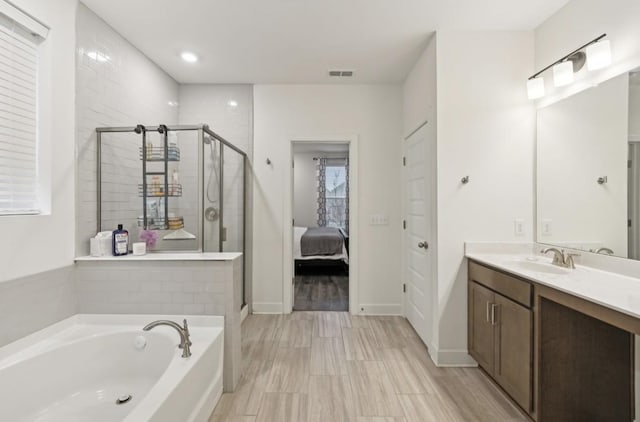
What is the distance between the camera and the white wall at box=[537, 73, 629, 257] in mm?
1760

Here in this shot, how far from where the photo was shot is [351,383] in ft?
7.16

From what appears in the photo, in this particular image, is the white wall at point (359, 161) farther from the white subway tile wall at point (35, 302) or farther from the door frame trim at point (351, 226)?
the white subway tile wall at point (35, 302)

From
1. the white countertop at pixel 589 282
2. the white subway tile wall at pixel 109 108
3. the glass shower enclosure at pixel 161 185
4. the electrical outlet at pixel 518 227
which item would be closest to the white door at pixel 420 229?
the white countertop at pixel 589 282

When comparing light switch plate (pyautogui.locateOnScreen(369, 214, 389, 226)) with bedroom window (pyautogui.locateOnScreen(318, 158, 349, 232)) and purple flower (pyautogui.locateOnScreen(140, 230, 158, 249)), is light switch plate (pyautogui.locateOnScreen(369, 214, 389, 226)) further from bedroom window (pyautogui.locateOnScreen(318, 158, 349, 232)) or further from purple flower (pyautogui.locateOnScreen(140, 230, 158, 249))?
bedroom window (pyautogui.locateOnScreen(318, 158, 349, 232))

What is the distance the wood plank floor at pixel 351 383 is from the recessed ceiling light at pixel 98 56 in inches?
102

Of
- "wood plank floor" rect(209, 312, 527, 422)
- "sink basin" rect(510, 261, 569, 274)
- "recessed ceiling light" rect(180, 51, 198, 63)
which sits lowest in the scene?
"wood plank floor" rect(209, 312, 527, 422)

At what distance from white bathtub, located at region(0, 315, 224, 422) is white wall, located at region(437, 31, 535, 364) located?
71.1 inches

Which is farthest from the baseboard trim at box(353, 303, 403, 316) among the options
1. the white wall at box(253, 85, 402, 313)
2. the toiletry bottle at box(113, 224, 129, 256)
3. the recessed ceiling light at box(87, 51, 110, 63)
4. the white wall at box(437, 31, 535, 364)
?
the recessed ceiling light at box(87, 51, 110, 63)

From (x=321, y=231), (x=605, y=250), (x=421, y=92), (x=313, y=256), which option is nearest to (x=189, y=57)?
(x=421, y=92)

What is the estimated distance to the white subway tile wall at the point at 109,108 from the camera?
2.09 m

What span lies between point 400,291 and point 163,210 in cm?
265

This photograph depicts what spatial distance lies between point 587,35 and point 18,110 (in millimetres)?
3524

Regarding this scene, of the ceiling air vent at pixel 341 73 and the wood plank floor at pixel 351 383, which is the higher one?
the ceiling air vent at pixel 341 73

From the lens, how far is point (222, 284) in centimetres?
207
